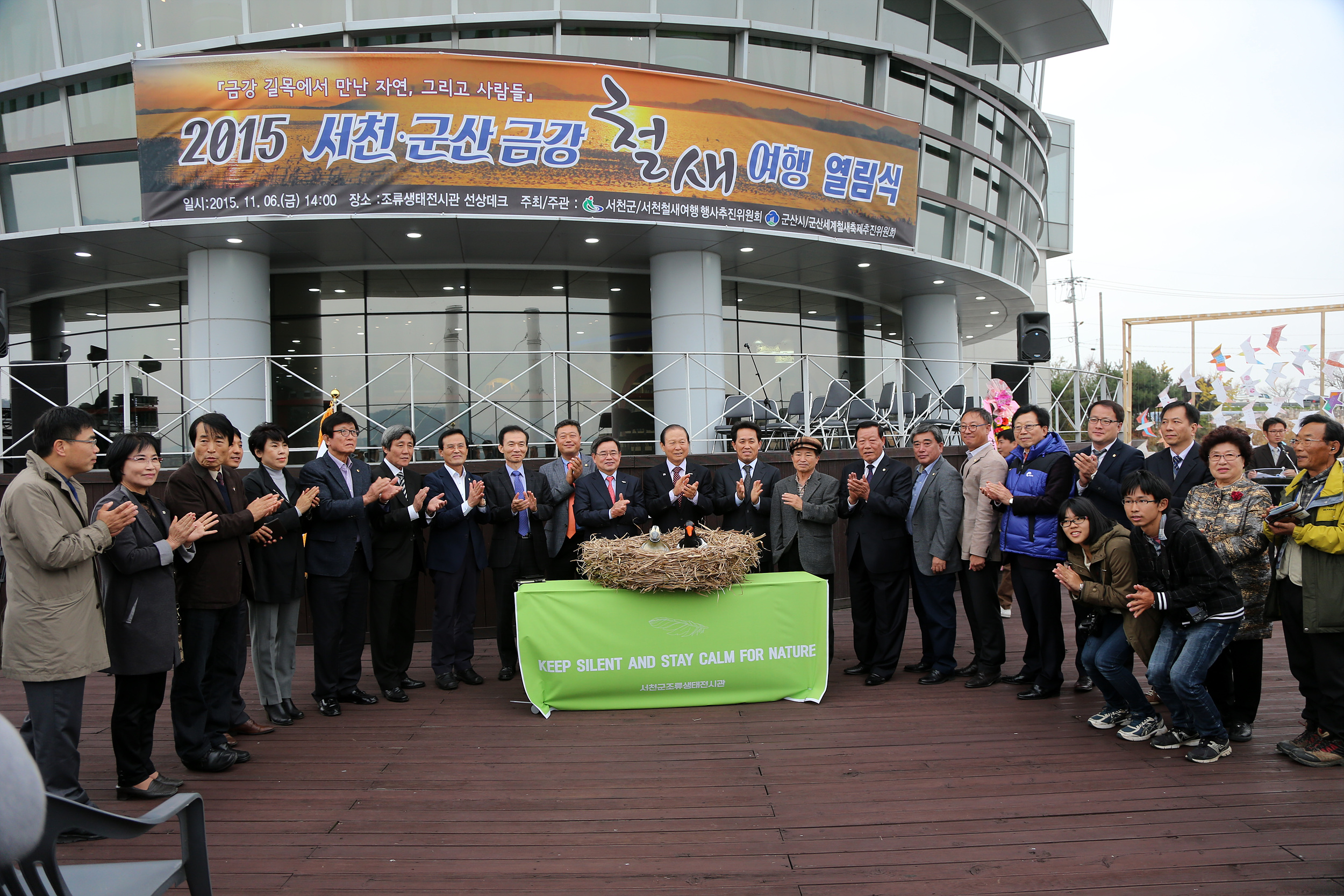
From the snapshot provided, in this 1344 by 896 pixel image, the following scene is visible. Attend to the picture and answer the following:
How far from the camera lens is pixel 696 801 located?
157 inches

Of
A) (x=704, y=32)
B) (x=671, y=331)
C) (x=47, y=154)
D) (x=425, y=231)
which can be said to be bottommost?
(x=671, y=331)

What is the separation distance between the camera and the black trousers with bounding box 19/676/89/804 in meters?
3.71

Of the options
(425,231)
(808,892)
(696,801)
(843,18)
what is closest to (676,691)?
(696,801)

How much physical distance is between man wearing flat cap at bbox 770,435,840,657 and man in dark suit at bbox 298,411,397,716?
3117 millimetres

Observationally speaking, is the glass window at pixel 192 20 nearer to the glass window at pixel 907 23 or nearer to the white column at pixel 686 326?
the white column at pixel 686 326

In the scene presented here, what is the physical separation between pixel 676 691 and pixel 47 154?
41.4ft

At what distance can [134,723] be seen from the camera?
411cm

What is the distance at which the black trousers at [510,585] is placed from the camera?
648 centimetres

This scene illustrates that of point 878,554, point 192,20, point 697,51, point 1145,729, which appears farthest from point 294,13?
point 1145,729

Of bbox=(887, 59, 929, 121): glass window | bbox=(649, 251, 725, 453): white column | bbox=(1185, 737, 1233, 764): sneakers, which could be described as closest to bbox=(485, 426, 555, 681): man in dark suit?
bbox=(1185, 737, 1233, 764): sneakers

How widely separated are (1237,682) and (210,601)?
627 cm

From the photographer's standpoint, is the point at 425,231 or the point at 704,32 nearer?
the point at 425,231

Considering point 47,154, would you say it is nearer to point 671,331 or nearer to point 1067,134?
point 671,331

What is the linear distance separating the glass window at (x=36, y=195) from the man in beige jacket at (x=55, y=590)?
10086 millimetres
